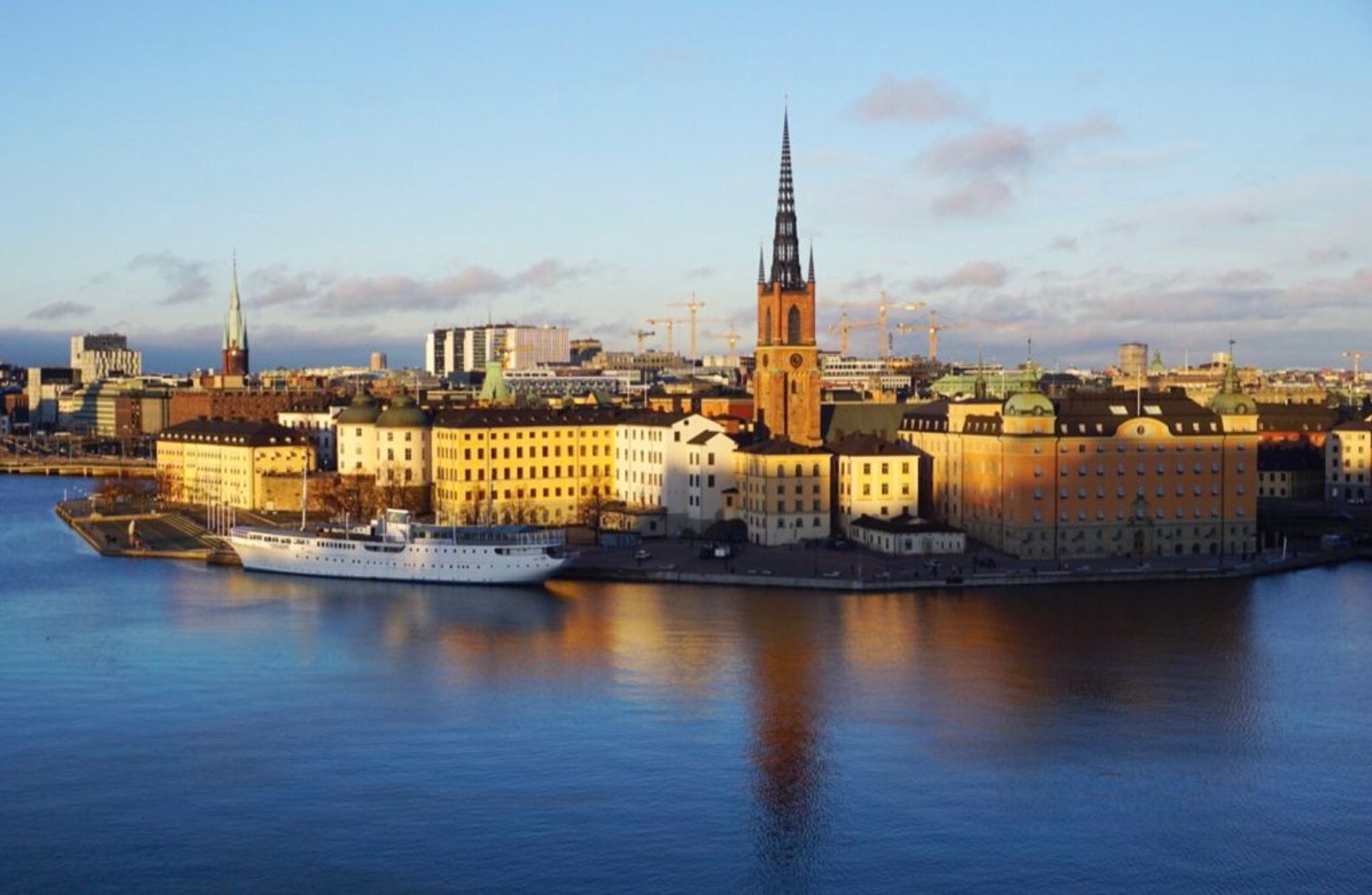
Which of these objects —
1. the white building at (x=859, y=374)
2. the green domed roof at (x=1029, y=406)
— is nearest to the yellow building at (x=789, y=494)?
the green domed roof at (x=1029, y=406)

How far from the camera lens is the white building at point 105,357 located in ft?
496

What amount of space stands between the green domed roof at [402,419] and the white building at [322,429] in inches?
310

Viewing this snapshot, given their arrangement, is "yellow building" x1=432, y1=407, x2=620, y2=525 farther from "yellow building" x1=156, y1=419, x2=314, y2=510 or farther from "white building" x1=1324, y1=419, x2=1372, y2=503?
"white building" x1=1324, y1=419, x2=1372, y2=503

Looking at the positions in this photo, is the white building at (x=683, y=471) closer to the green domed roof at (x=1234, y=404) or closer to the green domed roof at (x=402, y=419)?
the green domed roof at (x=402, y=419)

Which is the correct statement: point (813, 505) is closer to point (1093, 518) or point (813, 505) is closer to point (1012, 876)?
point (1093, 518)

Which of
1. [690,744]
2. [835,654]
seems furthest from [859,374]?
[690,744]

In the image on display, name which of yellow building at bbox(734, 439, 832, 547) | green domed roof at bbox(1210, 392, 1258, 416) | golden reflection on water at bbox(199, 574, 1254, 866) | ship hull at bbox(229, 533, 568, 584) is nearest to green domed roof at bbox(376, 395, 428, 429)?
ship hull at bbox(229, 533, 568, 584)

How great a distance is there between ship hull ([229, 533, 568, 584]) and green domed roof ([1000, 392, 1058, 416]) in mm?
9425

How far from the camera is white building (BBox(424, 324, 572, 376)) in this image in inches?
5930

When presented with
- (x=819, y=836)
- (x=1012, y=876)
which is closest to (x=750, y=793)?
(x=819, y=836)

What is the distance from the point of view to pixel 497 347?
495ft

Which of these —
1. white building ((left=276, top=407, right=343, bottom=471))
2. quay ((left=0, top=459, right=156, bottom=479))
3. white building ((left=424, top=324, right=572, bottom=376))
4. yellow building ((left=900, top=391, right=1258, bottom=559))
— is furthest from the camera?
white building ((left=424, top=324, right=572, bottom=376))

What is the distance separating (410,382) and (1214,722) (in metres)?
91.2

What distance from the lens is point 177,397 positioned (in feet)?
272
